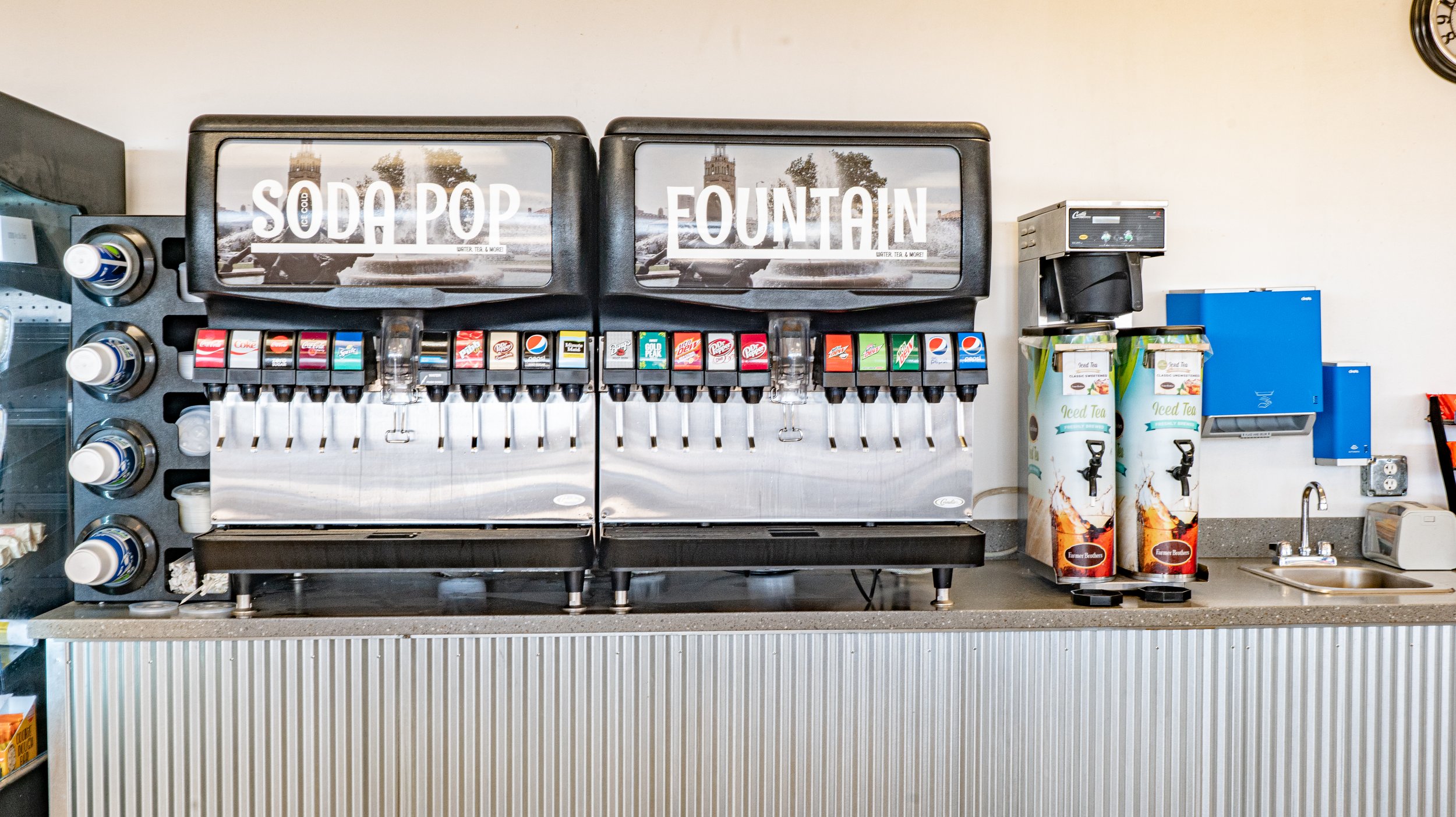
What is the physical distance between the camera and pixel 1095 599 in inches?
79.5

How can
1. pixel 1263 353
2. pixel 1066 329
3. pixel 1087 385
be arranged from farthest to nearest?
pixel 1263 353 < pixel 1066 329 < pixel 1087 385

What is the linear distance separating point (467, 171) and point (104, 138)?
3.91ft

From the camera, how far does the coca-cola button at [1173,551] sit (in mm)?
2197

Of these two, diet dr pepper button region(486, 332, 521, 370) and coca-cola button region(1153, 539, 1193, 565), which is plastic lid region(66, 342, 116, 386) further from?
coca-cola button region(1153, 539, 1193, 565)

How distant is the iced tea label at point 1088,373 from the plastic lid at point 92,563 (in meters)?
2.17

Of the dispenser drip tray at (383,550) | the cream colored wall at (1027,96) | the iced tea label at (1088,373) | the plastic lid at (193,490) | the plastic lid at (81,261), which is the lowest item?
the dispenser drip tray at (383,550)

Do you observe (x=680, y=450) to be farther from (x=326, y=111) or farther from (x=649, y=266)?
(x=326, y=111)

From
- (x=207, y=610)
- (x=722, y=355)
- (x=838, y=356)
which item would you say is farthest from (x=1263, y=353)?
(x=207, y=610)

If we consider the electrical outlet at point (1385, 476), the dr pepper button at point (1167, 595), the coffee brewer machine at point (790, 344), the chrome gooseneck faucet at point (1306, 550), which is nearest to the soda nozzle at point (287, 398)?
the coffee brewer machine at point (790, 344)

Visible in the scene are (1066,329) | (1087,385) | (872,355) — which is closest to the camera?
(872,355)

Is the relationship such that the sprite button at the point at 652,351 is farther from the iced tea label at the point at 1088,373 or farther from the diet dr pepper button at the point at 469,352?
the iced tea label at the point at 1088,373

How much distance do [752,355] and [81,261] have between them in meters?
1.41

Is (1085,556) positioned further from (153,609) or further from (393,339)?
(153,609)

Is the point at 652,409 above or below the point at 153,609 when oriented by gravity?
above
